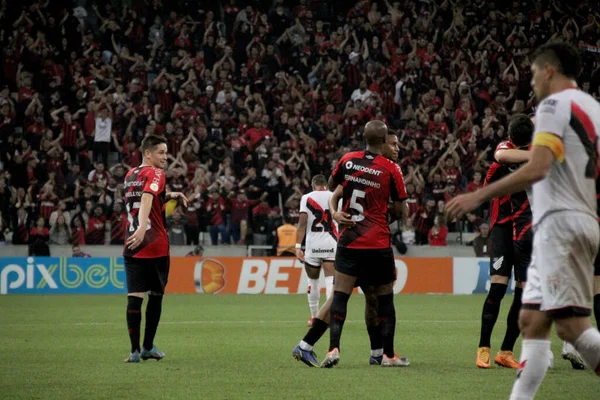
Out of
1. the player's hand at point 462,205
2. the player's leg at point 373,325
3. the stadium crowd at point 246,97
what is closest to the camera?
the player's hand at point 462,205

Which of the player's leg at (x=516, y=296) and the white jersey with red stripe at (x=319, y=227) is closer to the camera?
the player's leg at (x=516, y=296)

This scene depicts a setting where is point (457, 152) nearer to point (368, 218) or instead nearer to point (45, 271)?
point (45, 271)

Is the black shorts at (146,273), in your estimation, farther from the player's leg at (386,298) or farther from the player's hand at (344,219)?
the player's leg at (386,298)

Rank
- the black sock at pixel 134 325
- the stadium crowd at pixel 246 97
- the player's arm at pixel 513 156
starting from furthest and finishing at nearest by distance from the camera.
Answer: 1. the stadium crowd at pixel 246 97
2. the black sock at pixel 134 325
3. the player's arm at pixel 513 156

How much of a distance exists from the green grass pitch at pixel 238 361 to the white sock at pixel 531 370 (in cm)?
171

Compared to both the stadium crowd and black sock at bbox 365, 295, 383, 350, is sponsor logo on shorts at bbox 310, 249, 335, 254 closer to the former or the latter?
black sock at bbox 365, 295, 383, 350

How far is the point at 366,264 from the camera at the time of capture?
941cm

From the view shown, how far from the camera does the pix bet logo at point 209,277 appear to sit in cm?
2398

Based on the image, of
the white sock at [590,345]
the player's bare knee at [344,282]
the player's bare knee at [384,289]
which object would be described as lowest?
the player's bare knee at [384,289]

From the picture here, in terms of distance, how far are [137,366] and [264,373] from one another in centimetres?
145

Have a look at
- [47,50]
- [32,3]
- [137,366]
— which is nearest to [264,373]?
[137,366]

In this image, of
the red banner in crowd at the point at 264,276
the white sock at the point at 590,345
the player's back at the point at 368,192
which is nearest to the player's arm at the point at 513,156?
the player's back at the point at 368,192

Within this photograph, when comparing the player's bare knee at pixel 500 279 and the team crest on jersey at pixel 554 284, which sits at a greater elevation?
the team crest on jersey at pixel 554 284

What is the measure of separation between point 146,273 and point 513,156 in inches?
163
